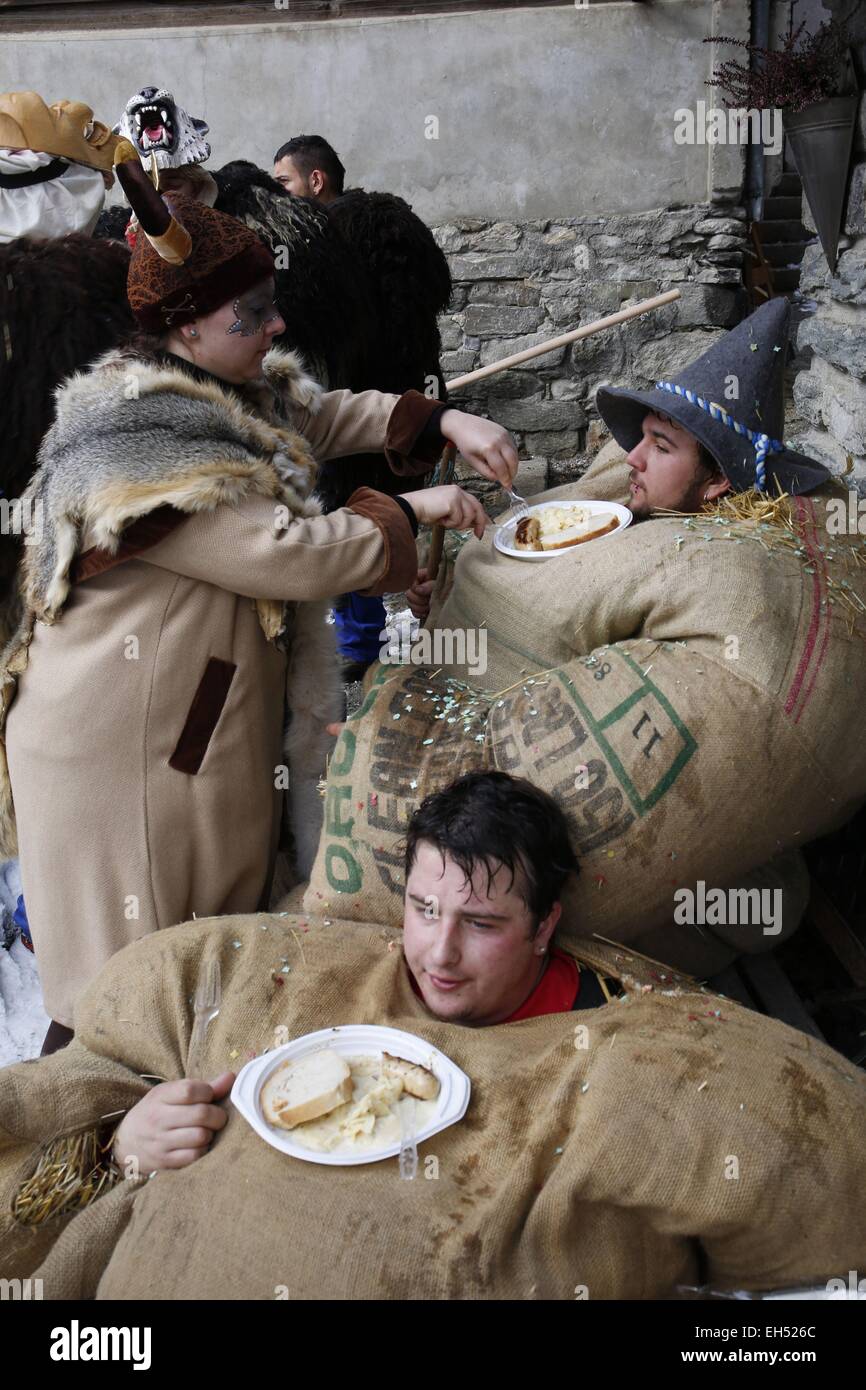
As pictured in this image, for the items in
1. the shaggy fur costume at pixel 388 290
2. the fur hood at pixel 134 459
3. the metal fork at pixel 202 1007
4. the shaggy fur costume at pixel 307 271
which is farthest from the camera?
the shaggy fur costume at pixel 388 290

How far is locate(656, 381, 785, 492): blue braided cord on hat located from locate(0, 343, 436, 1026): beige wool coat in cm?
75

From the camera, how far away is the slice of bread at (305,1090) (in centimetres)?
201

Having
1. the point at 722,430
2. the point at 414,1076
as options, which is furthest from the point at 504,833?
the point at 722,430

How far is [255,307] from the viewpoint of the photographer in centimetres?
248

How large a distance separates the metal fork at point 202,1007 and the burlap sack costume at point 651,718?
37cm

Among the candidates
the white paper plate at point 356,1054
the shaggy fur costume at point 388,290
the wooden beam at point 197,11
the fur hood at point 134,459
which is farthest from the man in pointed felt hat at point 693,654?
the wooden beam at point 197,11

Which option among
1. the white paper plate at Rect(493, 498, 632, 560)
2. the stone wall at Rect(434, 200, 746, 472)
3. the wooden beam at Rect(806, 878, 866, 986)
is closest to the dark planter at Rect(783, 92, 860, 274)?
the white paper plate at Rect(493, 498, 632, 560)

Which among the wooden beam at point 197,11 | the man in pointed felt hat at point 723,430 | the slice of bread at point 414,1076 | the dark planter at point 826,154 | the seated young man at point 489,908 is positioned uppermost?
the wooden beam at point 197,11

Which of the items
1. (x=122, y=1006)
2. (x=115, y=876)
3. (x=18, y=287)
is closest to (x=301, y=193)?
(x=18, y=287)

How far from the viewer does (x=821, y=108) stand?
3.94 m

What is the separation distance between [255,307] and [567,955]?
144 centimetres

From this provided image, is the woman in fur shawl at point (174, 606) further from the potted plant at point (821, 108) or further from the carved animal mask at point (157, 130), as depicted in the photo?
the potted plant at point (821, 108)

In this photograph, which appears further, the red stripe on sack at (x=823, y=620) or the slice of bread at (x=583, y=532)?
the slice of bread at (x=583, y=532)

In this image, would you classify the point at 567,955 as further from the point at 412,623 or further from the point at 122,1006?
the point at 412,623
